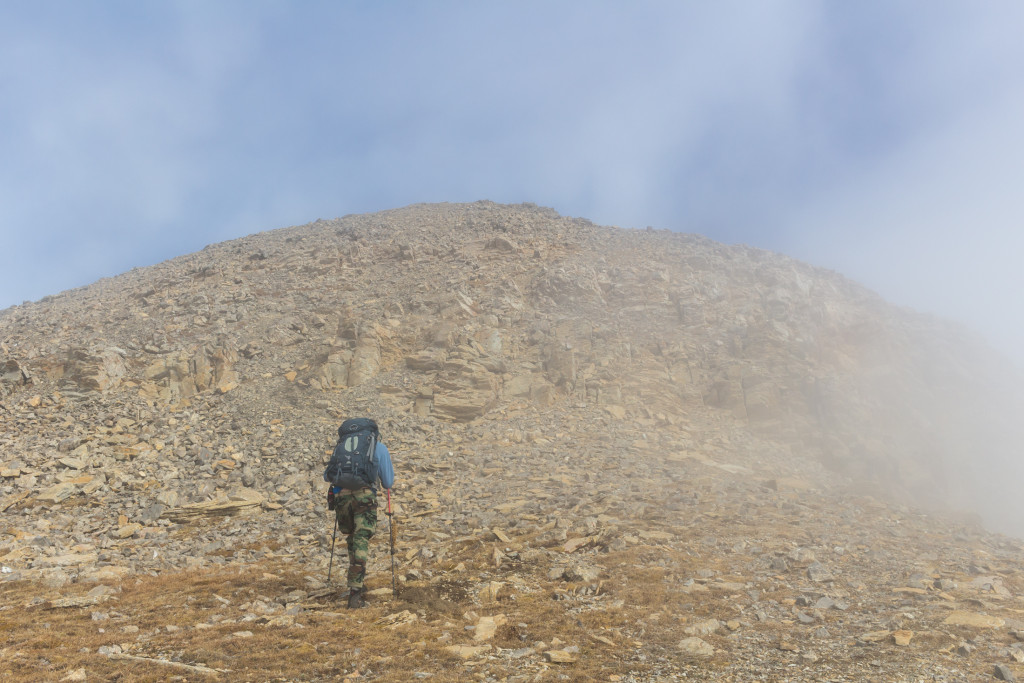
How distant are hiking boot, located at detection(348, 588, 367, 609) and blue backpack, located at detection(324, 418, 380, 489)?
145 cm

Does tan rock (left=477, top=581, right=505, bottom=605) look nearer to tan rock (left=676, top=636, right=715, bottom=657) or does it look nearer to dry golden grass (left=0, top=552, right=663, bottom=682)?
dry golden grass (left=0, top=552, right=663, bottom=682)

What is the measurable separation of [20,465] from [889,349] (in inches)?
1401

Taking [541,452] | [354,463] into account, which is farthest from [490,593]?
[541,452]

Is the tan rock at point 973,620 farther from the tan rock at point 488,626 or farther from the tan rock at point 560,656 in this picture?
the tan rock at point 488,626

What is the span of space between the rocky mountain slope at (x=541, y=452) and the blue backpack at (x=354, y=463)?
1733 millimetres

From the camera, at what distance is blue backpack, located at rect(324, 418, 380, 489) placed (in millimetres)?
7969

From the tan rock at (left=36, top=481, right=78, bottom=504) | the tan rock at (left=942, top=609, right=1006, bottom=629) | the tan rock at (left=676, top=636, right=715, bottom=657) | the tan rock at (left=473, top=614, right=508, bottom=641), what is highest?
the tan rock at (left=36, top=481, right=78, bottom=504)

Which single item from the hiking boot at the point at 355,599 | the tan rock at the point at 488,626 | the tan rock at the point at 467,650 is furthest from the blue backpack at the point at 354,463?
the tan rock at the point at 467,650

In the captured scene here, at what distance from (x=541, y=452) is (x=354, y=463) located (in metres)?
9.91

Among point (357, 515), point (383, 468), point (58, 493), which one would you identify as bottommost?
point (58, 493)

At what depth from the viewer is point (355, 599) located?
24.1ft

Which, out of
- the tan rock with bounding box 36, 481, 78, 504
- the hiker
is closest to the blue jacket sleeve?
the hiker

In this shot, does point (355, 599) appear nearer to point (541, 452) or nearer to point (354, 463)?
point (354, 463)

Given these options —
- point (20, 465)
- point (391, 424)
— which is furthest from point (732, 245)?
point (20, 465)
